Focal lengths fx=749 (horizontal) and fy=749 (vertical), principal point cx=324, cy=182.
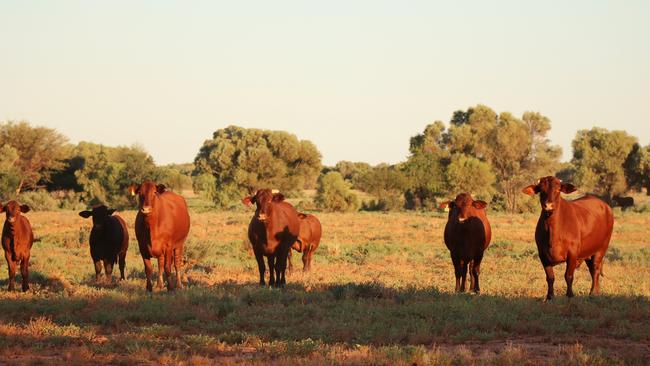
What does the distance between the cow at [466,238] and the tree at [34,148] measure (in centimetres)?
5594

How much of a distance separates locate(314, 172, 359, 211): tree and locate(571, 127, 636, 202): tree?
66.9 ft

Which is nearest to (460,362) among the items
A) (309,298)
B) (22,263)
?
(309,298)

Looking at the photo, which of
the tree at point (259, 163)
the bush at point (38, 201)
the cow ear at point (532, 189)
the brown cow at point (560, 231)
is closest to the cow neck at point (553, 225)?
the brown cow at point (560, 231)

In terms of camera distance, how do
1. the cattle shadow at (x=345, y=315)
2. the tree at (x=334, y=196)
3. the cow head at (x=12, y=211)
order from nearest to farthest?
the cattle shadow at (x=345, y=315) → the cow head at (x=12, y=211) → the tree at (x=334, y=196)

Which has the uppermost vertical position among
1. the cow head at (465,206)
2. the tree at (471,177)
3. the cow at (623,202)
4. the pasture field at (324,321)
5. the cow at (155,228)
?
the tree at (471,177)

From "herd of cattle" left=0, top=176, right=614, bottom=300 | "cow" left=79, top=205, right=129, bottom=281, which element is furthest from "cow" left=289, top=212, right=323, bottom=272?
"cow" left=79, top=205, right=129, bottom=281

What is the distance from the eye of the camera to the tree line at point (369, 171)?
62.3 m

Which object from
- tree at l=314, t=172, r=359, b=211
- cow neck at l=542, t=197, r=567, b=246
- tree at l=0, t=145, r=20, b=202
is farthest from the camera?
tree at l=314, t=172, r=359, b=211

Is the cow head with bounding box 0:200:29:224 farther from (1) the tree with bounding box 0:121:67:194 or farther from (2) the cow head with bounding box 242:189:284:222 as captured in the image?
(1) the tree with bounding box 0:121:67:194

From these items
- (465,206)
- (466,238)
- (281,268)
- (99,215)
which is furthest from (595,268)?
(99,215)

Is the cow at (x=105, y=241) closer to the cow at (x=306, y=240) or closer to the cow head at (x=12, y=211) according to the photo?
the cow head at (x=12, y=211)

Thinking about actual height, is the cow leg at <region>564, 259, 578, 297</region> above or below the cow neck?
below

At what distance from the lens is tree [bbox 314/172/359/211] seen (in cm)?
5950

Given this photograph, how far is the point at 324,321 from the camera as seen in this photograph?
11.3m
